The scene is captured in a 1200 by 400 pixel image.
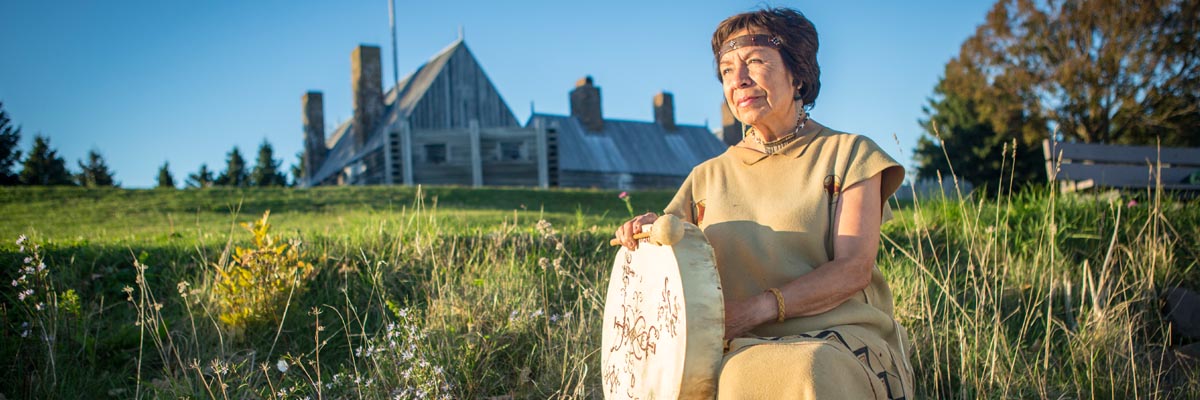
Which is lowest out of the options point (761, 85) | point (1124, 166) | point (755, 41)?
point (1124, 166)

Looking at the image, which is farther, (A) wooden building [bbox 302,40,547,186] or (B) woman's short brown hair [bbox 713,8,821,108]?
(A) wooden building [bbox 302,40,547,186]

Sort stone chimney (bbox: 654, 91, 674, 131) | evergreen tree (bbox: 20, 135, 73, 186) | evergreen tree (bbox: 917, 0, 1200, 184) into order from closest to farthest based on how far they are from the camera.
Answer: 1. evergreen tree (bbox: 917, 0, 1200, 184)
2. evergreen tree (bbox: 20, 135, 73, 186)
3. stone chimney (bbox: 654, 91, 674, 131)

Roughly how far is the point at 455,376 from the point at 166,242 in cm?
301

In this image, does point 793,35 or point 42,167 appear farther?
point 42,167

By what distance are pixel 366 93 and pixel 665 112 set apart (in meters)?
12.0

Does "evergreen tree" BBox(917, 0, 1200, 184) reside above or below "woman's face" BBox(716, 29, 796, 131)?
above

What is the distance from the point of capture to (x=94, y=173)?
31250 millimetres

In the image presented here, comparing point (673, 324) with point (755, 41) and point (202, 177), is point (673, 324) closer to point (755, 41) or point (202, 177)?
point (755, 41)

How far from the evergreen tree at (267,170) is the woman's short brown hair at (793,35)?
40903mm

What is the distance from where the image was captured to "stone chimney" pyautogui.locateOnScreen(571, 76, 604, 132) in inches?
1280

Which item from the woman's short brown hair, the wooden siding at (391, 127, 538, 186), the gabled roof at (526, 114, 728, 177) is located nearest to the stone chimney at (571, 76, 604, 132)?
the gabled roof at (526, 114, 728, 177)

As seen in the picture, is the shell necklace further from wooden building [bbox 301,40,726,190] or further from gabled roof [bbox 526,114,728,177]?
gabled roof [bbox 526,114,728,177]

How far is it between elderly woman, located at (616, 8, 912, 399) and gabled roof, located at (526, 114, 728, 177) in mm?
27014

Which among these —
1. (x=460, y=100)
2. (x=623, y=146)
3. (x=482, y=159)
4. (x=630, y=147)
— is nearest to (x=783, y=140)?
(x=482, y=159)
